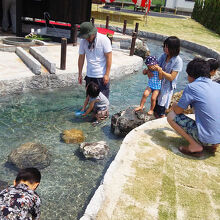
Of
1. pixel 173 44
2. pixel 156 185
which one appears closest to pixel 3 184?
pixel 156 185

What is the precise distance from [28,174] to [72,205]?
1.33 m

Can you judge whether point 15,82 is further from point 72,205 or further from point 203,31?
point 203,31

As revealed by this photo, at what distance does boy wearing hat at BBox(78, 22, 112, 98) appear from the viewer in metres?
5.10

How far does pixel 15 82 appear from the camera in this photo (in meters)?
7.07

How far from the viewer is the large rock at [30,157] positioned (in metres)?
4.33

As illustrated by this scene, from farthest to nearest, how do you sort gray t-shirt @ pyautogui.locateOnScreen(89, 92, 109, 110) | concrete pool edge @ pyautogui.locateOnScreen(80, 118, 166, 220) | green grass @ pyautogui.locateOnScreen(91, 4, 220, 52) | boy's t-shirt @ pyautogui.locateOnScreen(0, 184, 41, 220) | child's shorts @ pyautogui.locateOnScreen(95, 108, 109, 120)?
green grass @ pyautogui.locateOnScreen(91, 4, 220, 52)
child's shorts @ pyautogui.locateOnScreen(95, 108, 109, 120)
gray t-shirt @ pyautogui.locateOnScreen(89, 92, 109, 110)
concrete pool edge @ pyautogui.locateOnScreen(80, 118, 166, 220)
boy's t-shirt @ pyautogui.locateOnScreen(0, 184, 41, 220)

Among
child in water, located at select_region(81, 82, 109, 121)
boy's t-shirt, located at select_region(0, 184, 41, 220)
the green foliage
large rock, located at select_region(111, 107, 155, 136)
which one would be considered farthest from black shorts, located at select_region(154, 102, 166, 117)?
the green foliage

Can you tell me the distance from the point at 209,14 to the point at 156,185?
90.1ft

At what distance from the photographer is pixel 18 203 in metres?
2.39

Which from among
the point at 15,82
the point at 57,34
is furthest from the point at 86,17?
the point at 15,82

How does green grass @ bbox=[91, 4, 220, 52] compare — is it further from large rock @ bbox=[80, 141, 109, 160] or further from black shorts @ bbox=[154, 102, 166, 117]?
large rock @ bbox=[80, 141, 109, 160]

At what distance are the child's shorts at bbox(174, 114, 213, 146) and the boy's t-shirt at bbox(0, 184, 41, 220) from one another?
2.44 meters

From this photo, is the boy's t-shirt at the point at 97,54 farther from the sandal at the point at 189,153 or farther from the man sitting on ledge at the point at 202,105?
the sandal at the point at 189,153

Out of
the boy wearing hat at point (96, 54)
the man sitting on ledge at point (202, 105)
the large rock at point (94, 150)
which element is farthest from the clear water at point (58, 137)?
the man sitting on ledge at point (202, 105)
